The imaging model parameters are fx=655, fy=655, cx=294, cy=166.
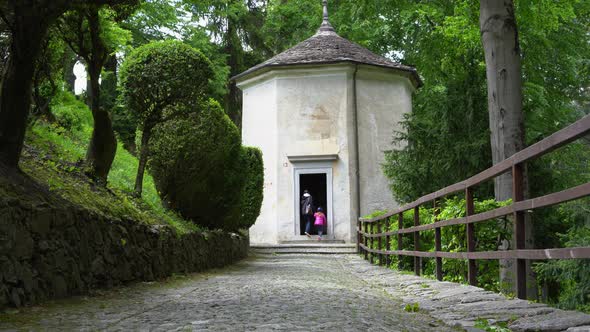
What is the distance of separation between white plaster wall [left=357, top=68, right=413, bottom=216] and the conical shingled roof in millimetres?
422

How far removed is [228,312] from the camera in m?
5.45

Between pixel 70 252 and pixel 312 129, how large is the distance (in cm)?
1839

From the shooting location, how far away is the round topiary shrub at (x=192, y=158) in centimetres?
1273

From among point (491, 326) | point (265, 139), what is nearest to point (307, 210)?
point (265, 139)

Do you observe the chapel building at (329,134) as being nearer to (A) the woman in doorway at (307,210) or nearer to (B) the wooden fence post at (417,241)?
(A) the woman in doorway at (307,210)

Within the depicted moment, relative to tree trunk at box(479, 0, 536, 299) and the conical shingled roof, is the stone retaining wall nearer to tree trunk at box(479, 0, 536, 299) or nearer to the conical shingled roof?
tree trunk at box(479, 0, 536, 299)

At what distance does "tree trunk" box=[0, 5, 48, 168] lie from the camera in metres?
6.86

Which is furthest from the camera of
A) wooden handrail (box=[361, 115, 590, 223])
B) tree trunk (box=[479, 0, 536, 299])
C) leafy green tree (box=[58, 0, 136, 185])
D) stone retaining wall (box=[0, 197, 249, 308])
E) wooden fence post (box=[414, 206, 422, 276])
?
tree trunk (box=[479, 0, 536, 299])

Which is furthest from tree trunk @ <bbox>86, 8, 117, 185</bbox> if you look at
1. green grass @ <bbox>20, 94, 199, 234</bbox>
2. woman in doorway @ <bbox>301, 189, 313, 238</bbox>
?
woman in doorway @ <bbox>301, 189, 313, 238</bbox>

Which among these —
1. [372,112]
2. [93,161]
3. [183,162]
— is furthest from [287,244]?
[93,161]

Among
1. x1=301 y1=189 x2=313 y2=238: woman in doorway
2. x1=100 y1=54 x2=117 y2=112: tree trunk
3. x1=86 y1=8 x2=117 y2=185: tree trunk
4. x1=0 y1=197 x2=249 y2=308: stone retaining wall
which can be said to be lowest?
x1=0 y1=197 x2=249 y2=308: stone retaining wall

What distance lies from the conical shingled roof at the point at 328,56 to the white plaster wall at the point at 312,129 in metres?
0.43

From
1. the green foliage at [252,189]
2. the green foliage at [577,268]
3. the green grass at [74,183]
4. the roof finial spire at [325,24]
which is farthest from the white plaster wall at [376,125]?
the green foliage at [577,268]

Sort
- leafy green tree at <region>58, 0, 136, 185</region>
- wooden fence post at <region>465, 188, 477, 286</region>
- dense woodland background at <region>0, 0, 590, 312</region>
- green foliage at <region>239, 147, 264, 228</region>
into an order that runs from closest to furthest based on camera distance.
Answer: wooden fence post at <region>465, 188, 477, 286</region> → dense woodland background at <region>0, 0, 590, 312</region> → leafy green tree at <region>58, 0, 136, 185</region> → green foliage at <region>239, 147, 264, 228</region>
